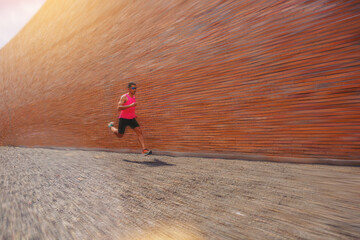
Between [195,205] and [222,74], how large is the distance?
2.63 metres

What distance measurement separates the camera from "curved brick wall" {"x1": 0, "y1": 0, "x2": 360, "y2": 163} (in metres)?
2.60

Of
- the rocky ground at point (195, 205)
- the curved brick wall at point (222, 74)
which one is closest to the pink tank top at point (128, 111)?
the curved brick wall at point (222, 74)

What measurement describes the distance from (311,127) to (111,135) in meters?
5.52

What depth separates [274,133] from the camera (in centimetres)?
309

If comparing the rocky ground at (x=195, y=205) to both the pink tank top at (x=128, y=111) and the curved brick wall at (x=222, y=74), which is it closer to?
the curved brick wall at (x=222, y=74)

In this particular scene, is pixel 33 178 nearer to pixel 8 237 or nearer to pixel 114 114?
pixel 8 237

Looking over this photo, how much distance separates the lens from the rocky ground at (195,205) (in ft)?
4.49

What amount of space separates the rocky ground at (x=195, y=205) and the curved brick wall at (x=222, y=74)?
619 mm

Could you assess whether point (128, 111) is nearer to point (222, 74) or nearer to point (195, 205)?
point (222, 74)

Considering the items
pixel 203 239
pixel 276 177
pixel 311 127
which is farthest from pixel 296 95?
pixel 203 239

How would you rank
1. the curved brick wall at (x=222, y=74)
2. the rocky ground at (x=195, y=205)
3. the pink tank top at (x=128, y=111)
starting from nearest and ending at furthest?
1. the rocky ground at (x=195, y=205)
2. the curved brick wall at (x=222, y=74)
3. the pink tank top at (x=128, y=111)

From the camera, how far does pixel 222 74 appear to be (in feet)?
12.3

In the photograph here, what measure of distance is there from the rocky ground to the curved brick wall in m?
0.62

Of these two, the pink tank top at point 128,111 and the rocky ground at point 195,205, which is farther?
the pink tank top at point 128,111
